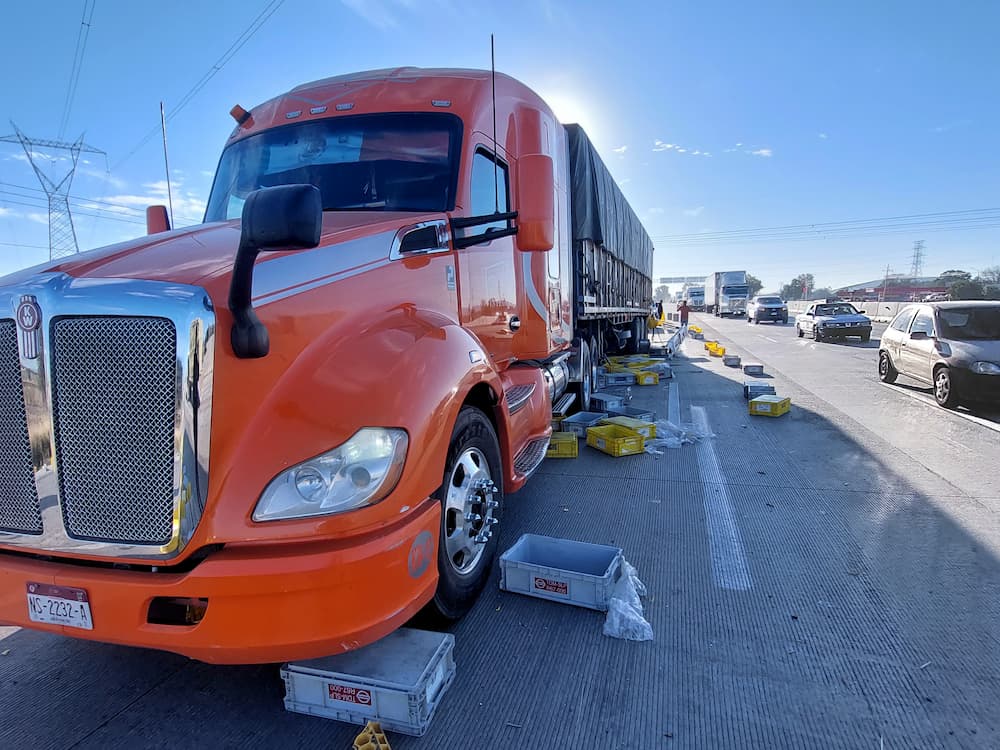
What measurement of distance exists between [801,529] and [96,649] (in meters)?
4.37

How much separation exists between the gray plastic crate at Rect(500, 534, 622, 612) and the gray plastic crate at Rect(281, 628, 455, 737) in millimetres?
847

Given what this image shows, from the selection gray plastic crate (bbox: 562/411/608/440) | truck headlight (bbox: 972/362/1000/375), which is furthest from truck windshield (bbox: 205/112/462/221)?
truck headlight (bbox: 972/362/1000/375)

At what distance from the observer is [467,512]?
115 inches

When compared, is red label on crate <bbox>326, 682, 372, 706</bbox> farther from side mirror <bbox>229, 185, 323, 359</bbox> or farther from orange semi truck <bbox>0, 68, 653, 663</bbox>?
side mirror <bbox>229, 185, 323, 359</bbox>

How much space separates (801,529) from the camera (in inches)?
161

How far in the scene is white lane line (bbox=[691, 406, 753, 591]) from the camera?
3408mm

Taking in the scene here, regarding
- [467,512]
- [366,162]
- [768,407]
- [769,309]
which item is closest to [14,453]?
[467,512]

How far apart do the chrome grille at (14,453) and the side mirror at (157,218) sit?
268cm

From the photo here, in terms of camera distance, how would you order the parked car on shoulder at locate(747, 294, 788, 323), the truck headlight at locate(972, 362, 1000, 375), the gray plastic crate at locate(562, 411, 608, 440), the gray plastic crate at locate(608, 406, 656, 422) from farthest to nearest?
the parked car on shoulder at locate(747, 294, 788, 323) → the truck headlight at locate(972, 362, 1000, 375) → the gray plastic crate at locate(608, 406, 656, 422) → the gray plastic crate at locate(562, 411, 608, 440)

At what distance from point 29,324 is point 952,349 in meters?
10.2

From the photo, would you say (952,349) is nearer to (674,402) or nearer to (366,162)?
(674,402)

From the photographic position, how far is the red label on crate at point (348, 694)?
2.19m

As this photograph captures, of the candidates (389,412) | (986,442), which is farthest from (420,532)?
(986,442)

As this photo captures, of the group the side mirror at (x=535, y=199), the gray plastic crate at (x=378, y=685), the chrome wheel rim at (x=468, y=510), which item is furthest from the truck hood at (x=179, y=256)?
the gray plastic crate at (x=378, y=685)
